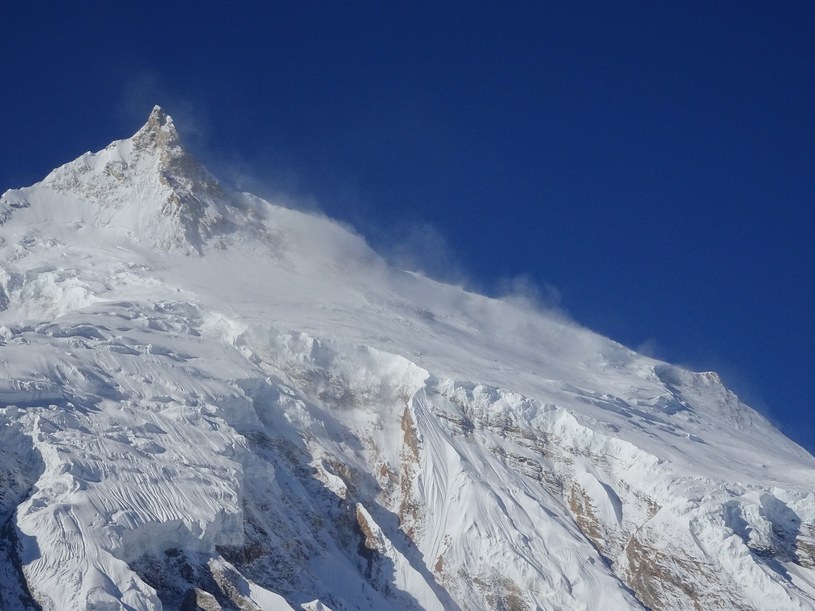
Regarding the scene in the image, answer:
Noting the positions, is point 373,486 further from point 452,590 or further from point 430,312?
point 430,312

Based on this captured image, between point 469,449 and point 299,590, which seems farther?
point 469,449

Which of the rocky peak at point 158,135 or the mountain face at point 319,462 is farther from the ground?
the rocky peak at point 158,135

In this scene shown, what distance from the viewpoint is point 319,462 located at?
92.8 metres

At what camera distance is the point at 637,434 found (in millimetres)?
110938

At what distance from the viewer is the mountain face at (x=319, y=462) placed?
2603 inches

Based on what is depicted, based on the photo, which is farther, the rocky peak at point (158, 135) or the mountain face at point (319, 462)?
the rocky peak at point (158, 135)

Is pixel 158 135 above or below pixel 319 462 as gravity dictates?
above

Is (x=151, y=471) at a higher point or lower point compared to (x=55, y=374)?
→ lower

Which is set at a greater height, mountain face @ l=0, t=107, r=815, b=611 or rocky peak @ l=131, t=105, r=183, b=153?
rocky peak @ l=131, t=105, r=183, b=153

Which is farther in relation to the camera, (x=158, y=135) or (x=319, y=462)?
(x=158, y=135)

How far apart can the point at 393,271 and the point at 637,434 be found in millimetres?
73567

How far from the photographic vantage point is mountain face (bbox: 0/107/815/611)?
6612cm

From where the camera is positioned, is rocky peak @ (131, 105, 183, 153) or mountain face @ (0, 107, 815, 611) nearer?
mountain face @ (0, 107, 815, 611)

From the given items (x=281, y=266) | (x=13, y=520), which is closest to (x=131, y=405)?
(x=13, y=520)
